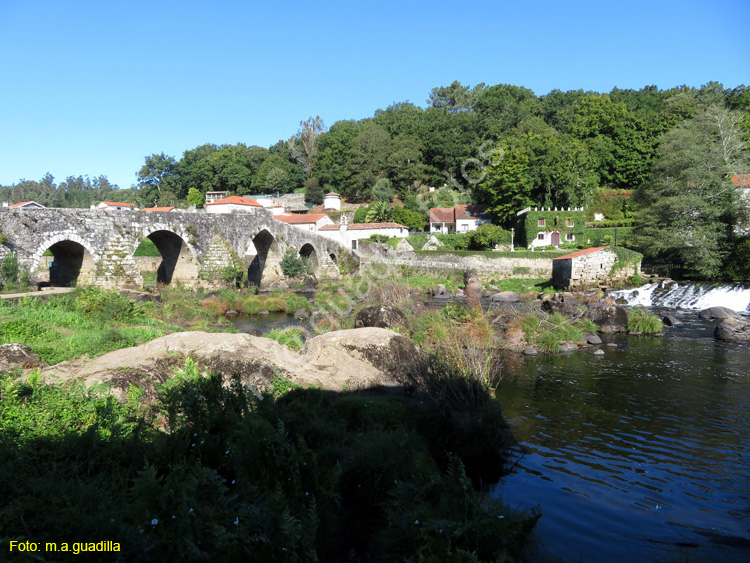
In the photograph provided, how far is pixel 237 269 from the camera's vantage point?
28359 mm

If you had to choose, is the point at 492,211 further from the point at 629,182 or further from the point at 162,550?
the point at 162,550

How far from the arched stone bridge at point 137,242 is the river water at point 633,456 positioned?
18.8 metres

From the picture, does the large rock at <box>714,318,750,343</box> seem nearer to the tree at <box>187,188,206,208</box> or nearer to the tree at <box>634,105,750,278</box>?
the tree at <box>634,105,750,278</box>

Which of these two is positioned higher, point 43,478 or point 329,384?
point 43,478

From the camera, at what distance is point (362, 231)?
5256cm

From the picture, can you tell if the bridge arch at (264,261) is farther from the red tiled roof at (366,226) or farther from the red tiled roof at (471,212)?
the red tiled roof at (471,212)

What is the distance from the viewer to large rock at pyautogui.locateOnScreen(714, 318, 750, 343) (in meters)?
17.0

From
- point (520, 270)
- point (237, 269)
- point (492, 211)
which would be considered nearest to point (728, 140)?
point (520, 270)

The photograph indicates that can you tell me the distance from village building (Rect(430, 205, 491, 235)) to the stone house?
74.6 feet

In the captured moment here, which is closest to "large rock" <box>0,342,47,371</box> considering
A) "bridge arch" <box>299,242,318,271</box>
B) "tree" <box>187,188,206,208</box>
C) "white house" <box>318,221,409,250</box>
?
"bridge arch" <box>299,242,318,271</box>

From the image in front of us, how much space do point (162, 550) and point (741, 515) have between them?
7.34m

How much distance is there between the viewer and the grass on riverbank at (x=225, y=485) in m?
3.37

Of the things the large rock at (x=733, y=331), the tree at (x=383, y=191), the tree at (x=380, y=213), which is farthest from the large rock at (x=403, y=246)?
the large rock at (x=733, y=331)

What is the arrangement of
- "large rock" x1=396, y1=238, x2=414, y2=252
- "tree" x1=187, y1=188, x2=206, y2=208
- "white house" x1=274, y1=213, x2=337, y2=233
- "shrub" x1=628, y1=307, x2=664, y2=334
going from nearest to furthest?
"shrub" x1=628, y1=307, x2=664, y2=334, "large rock" x1=396, y1=238, x2=414, y2=252, "white house" x1=274, y1=213, x2=337, y2=233, "tree" x1=187, y1=188, x2=206, y2=208
